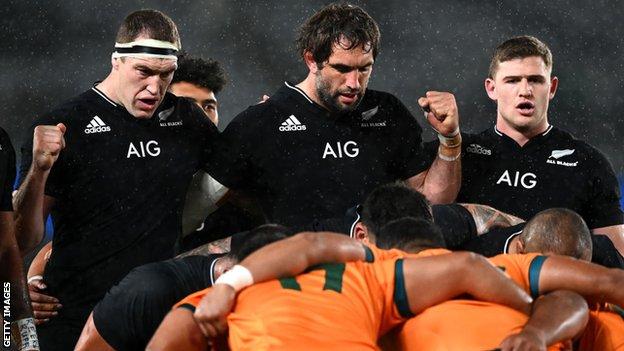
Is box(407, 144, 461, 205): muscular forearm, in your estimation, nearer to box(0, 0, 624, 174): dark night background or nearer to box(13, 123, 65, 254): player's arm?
box(13, 123, 65, 254): player's arm

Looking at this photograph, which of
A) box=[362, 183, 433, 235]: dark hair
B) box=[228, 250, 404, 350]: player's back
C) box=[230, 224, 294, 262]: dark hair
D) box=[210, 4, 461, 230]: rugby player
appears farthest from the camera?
box=[210, 4, 461, 230]: rugby player

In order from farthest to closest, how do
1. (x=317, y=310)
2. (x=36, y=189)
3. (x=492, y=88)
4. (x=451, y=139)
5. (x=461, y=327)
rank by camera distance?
(x=492, y=88), (x=451, y=139), (x=36, y=189), (x=461, y=327), (x=317, y=310)

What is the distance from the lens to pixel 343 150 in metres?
4.64

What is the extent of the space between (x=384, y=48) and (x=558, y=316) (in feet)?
16.1

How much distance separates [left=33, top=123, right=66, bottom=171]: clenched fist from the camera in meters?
4.14

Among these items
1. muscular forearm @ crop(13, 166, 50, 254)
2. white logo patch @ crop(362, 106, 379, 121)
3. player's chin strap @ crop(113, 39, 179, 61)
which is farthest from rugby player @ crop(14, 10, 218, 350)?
white logo patch @ crop(362, 106, 379, 121)

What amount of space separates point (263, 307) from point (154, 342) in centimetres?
35

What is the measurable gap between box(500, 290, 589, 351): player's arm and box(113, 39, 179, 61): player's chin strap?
1.76 m

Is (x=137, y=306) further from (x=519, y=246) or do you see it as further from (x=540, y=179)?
(x=540, y=179)

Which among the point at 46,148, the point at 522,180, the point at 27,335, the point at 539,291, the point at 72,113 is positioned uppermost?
the point at 72,113

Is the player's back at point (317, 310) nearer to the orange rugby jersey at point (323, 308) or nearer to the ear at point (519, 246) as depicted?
the orange rugby jersey at point (323, 308)

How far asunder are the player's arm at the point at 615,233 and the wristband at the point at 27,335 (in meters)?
2.32

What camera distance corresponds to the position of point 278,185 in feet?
15.2

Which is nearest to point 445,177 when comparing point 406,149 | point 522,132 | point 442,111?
point 406,149
